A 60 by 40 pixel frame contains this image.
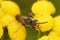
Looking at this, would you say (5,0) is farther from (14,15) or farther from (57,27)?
(57,27)

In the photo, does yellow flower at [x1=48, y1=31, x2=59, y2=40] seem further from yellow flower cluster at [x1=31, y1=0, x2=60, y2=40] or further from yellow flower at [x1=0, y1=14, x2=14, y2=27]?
yellow flower at [x1=0, y1=14, x2=14, y2=27]

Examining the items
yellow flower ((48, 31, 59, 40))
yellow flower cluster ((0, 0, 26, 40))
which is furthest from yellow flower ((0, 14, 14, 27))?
yellow flower ((48, 31, 59, 40))

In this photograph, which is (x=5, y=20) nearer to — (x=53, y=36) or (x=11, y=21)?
(x=11, y=21)

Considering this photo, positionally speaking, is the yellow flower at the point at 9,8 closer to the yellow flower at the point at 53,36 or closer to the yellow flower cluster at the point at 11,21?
the yellow flower cluster at the point at 11,21

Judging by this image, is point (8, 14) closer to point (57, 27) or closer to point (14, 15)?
point (14, 15)

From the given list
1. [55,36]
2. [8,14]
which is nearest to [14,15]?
[8,14]

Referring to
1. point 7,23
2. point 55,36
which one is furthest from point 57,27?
point 7,23
